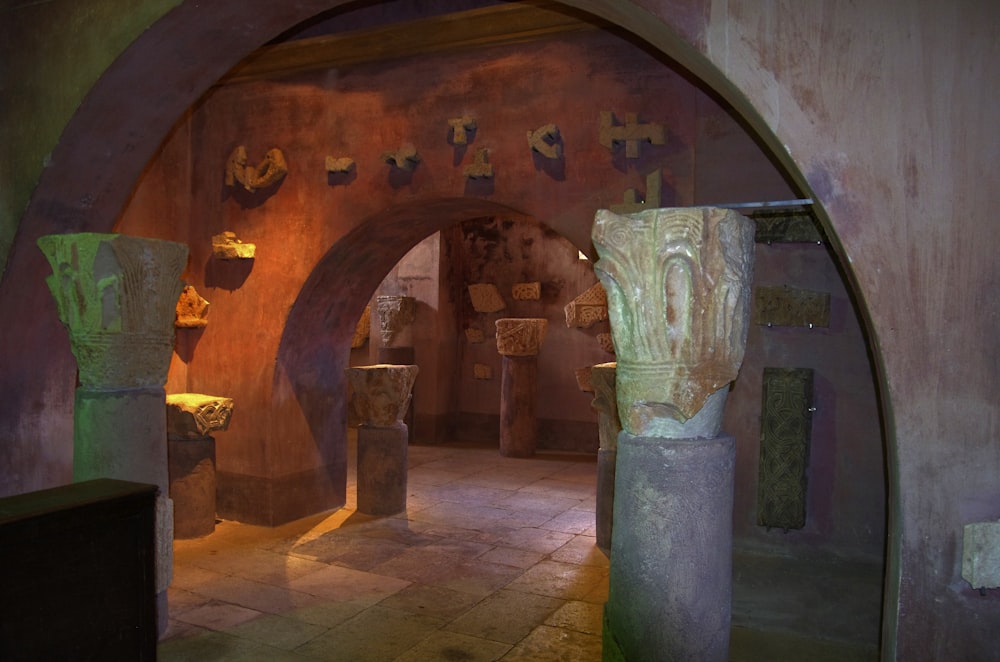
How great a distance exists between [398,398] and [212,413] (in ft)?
5.20

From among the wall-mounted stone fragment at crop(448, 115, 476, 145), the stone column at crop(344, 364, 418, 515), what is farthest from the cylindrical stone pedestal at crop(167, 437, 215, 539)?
the wall-mounted stone fragment at crop(448, 115, 476, 145)

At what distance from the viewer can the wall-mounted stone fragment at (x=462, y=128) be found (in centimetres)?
576

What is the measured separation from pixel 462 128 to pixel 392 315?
522 centimetres

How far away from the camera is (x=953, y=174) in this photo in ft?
8.34

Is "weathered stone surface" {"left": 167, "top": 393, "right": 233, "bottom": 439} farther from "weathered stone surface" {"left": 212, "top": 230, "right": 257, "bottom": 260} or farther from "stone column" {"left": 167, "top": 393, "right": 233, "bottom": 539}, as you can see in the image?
"weathered stone surface" {"left": 212, "top": 230, "right": 257, "bottom": 260}

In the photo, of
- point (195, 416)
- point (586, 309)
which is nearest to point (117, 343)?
point (195, 416)

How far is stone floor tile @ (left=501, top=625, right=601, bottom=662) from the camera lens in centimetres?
404

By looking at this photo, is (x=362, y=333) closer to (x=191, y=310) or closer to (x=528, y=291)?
(x=528, y=291)

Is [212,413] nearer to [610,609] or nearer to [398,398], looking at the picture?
[398,398]

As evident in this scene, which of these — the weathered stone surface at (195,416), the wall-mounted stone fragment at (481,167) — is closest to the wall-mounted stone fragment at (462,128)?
the wall-mounted stone fragment at (481,167)

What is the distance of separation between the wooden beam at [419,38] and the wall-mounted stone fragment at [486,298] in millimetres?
5125

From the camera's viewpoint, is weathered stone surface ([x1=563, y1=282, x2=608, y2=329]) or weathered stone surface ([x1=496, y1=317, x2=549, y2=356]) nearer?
weathered stone surface ([x1=563, y1=282, x2=608, y2=329])

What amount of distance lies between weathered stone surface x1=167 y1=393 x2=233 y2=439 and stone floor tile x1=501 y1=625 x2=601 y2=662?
327 centimetres

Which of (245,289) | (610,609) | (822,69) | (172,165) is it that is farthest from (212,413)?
(822,69)
